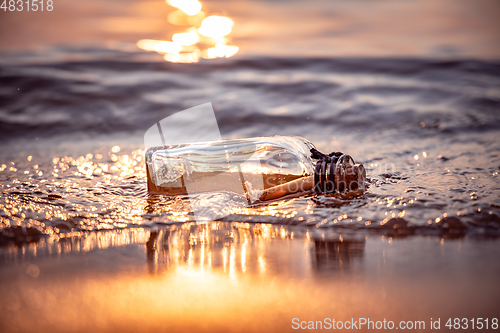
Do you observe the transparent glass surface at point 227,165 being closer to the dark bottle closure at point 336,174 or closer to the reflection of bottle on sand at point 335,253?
the dark bottle closure at point 336,174

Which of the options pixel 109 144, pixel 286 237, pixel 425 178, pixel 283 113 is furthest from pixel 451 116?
pixel 109 144

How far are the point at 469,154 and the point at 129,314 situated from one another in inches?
77.4

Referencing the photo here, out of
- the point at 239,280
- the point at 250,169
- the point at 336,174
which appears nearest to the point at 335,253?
the point at 239,280

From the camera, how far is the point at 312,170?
149 cm

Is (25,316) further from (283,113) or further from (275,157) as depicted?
(283,113)

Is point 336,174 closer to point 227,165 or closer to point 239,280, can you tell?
point 227,165

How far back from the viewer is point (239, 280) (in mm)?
903
